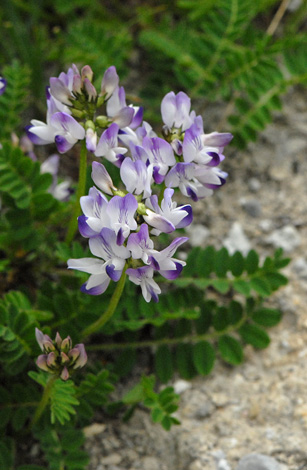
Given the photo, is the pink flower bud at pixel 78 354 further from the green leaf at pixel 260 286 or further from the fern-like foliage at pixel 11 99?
the fern-like foliage at pixel 11 99

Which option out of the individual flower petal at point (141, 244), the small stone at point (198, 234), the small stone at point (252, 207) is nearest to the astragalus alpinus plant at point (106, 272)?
the individual flower petal at point (141, 244)

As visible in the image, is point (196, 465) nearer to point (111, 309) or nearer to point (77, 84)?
point (111, 309)

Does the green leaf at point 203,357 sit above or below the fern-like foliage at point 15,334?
above

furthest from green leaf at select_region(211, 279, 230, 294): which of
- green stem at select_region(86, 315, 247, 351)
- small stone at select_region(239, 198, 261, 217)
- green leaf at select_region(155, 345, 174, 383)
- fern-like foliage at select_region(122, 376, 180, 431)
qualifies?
small stone at select_region(239, 198, 261, 217)

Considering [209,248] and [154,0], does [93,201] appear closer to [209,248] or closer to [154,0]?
[209,248]

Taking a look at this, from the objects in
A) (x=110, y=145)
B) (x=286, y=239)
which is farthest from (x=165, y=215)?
(x=286, y=239)

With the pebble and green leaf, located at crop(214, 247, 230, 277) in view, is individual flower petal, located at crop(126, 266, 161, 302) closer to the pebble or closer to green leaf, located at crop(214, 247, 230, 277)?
green leaf, located at crop(214, 247, 230, 277)
